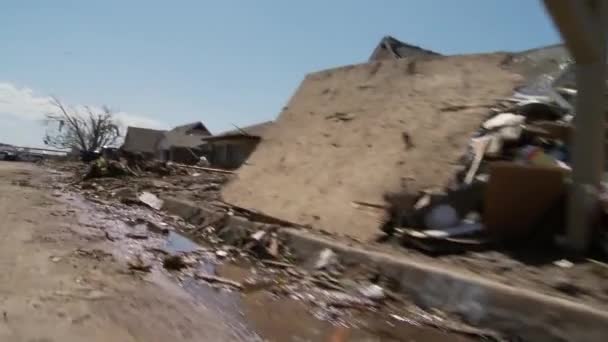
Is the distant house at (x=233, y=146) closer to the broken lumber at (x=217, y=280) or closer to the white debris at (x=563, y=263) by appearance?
the broken lumber at (x=217, y=280)

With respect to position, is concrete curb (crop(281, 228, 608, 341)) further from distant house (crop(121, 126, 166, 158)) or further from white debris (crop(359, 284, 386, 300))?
distant house (crop(121, 126, 166, 158))

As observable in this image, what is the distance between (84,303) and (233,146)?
23.8 metres

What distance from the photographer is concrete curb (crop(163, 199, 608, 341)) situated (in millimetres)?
2582

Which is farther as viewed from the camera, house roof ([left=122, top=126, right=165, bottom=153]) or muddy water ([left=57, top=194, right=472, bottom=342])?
house roof ([left=122, top=126, right=165, bottom=153])

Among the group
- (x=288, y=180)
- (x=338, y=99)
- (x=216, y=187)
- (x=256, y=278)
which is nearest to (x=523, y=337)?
(x=256, y=278)

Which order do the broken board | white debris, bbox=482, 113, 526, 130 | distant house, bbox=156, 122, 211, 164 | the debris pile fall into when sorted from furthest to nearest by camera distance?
distant house, bbox=156, 122, 211, 164 < the broken board < white debris, bbox=482, 113, 526, 130 < the debris pile

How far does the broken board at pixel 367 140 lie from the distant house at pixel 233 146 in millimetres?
16135

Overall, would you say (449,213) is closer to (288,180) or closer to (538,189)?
(538,189)

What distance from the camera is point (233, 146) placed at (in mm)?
26562

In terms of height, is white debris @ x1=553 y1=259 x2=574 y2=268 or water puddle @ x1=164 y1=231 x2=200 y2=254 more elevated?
white debris @ x1=553 y1=259 x2=574 y2=268

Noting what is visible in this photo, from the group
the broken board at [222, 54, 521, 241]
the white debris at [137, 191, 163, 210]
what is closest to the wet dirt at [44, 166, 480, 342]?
the broken board at [222, 54, 521, 241]

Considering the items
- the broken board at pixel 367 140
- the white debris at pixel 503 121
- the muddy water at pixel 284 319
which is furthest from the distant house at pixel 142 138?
the muddy water at pixel 284 319

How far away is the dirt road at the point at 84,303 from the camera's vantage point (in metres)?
2.56

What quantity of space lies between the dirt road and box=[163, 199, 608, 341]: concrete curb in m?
1.51
